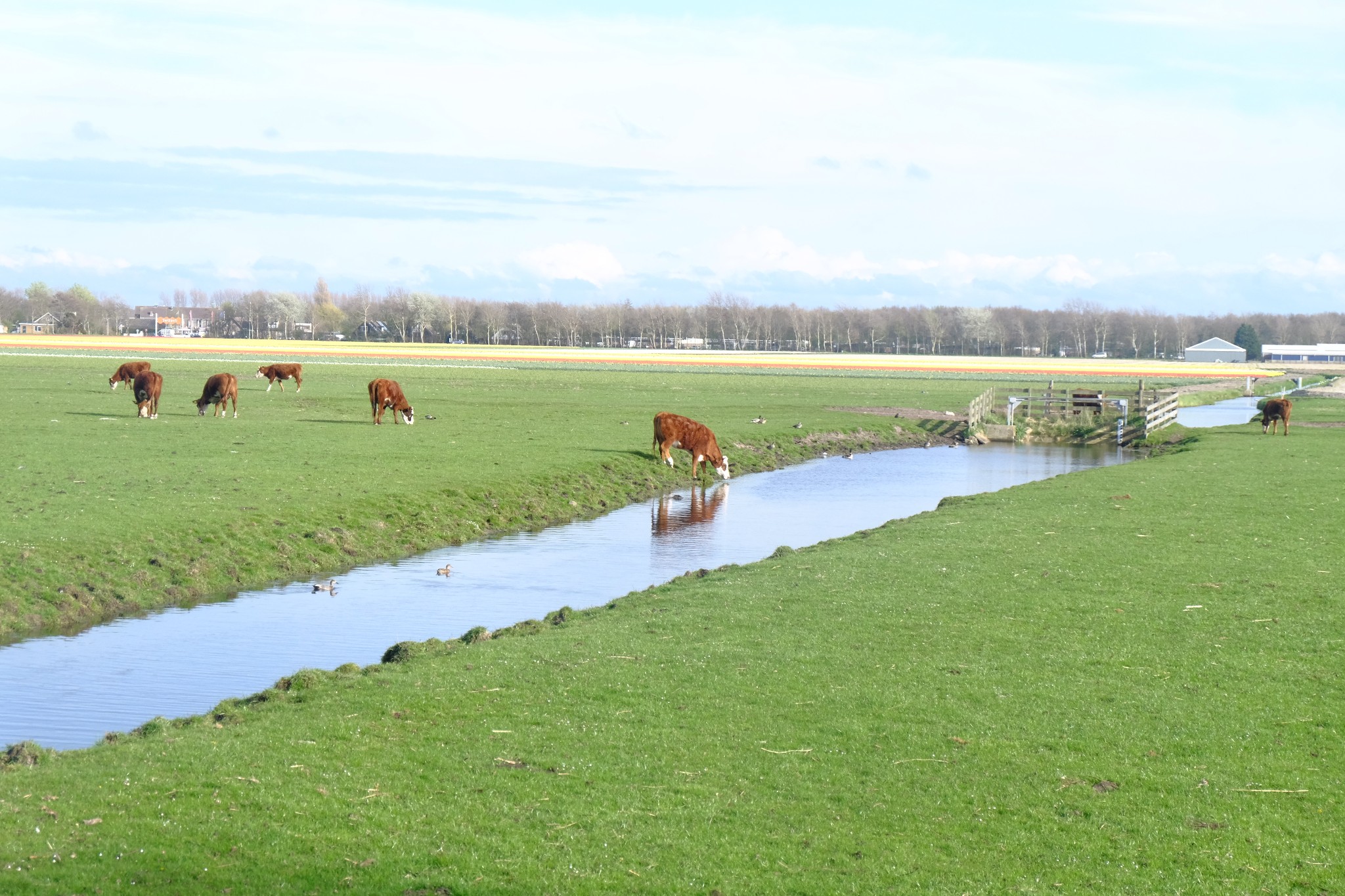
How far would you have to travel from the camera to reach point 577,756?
11.6 metres

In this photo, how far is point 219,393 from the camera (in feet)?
168

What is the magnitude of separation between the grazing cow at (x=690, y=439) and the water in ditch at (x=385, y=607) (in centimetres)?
243

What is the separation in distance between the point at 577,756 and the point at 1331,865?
21.4 ft

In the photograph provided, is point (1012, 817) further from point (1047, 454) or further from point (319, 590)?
point (1047, 454)

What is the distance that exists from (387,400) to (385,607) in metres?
30.0

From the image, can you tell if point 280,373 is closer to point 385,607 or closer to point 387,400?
point 387,400

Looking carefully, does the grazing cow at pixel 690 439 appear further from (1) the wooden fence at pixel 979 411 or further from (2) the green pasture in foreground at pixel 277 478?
(1) the wooden fence at pixel 979 411

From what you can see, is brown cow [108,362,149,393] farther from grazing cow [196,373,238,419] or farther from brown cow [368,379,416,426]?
brown cow [368,379,416,426]

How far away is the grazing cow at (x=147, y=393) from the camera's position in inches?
1896

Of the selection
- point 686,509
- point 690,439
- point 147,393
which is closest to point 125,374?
point 147,393

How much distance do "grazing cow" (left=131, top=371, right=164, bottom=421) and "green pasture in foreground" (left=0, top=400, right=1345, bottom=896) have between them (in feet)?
115

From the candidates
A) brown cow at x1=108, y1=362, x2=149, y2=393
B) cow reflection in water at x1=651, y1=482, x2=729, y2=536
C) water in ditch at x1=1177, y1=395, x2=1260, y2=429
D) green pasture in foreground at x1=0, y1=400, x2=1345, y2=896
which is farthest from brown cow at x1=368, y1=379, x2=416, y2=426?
water in ditch at x1=1177, y1=395, x2=1260, y2=429

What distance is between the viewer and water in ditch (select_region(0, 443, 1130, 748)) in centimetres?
1578

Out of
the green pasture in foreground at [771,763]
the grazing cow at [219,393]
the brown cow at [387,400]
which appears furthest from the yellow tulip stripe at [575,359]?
the green pasture in foreground at [771,763]
